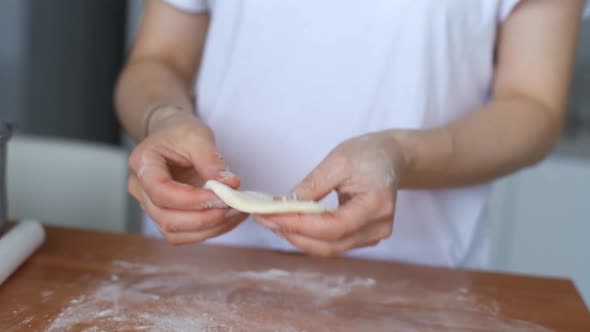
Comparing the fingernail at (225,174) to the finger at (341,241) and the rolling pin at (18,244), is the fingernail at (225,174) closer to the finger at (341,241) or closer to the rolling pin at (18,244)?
the finger at (341,241)

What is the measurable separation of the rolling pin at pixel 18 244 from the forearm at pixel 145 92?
20 cm

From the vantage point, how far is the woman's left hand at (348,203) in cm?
65

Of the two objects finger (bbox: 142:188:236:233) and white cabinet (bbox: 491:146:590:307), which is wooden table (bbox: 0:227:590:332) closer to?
finger (bbox: 142:188:236:233)

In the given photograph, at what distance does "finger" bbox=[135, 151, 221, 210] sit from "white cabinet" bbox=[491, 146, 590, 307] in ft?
5.37

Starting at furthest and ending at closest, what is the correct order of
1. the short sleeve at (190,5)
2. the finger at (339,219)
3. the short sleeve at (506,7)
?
1. the short sleeve at (190,5)
2. the short sleeve at (506,7)
3. the finger at (339,219)

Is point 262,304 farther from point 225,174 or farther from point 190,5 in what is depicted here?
point 190,5

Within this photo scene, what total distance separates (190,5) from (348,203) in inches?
20.6

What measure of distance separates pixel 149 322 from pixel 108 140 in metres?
2.27

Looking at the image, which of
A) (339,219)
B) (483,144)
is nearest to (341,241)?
(339,219)

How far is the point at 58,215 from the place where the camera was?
1268 millimetres

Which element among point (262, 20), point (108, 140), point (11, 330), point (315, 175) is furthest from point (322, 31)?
point (108, 140)

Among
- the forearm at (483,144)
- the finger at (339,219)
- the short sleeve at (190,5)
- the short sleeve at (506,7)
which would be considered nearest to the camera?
the finger at (339,219)

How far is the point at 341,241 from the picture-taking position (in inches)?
26.3

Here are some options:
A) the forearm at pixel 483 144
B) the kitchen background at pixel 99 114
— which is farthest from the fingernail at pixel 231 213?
the kitchen background at pixel 99 114
